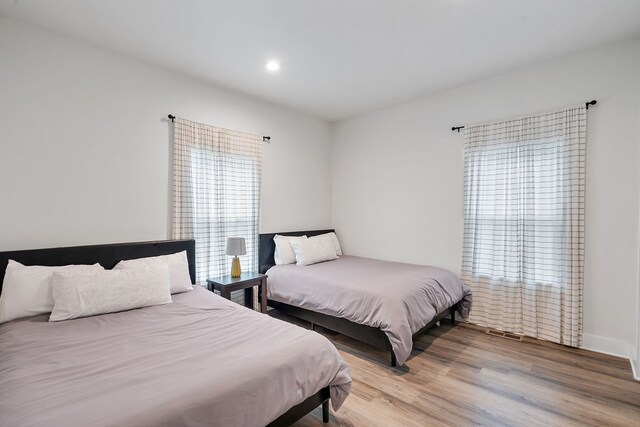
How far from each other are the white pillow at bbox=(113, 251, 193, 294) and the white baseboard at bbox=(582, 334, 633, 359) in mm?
3704

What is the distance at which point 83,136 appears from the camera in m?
2.57

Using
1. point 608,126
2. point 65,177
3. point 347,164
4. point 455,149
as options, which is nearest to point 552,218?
point 608,126

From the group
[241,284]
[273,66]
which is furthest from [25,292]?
[273,66]

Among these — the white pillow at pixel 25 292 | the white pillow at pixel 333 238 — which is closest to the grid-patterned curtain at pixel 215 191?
the white pillow at pixel 333 238

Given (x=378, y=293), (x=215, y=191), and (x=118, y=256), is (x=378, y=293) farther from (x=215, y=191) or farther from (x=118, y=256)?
(x=118, y=256)

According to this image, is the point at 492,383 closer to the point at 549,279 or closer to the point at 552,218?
the point at 549,279

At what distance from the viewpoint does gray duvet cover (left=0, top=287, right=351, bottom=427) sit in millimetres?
1116

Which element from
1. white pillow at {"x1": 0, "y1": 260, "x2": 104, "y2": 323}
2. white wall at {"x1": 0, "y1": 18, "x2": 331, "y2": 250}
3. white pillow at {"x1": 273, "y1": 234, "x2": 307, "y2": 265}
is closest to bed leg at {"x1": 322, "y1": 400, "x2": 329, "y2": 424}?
white pillow at {"x1": 0, "y1": 260, "x2": 104, "y2": 323}

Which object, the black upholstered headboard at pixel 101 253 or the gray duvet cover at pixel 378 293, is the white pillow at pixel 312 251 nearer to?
the gray duvet cover at pixel 378 293

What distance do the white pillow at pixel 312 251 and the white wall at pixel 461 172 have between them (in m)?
0.68

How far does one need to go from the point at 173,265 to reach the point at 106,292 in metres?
0.62

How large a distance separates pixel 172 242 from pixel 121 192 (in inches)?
25.2

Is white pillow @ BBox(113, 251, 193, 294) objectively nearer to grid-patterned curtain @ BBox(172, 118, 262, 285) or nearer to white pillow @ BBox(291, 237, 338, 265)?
grid-patterned curtain @ BBox(172, 118, 262, 285)

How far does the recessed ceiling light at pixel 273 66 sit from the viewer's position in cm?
292
